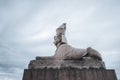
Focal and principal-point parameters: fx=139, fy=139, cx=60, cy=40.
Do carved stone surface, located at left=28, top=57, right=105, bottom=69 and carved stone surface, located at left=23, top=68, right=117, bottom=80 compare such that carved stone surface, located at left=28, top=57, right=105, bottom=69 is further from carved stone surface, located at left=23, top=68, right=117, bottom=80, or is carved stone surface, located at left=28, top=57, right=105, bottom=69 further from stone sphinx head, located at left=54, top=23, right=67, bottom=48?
stone sphinx head, located at left=54, top=23, right=67, bottom=48

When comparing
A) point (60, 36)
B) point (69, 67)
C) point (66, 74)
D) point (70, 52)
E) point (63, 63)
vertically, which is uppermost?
point (60, 36)

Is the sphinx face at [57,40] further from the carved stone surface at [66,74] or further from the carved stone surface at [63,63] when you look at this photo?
the carved stone surface at [66,74]

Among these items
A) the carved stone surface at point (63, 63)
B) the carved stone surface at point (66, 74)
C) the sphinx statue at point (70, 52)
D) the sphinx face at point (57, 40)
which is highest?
the sphinx face at point (57, 40)

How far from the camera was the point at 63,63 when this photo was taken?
5.12 metres

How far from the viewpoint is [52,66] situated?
5102 mm

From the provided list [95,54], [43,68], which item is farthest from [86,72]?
[43,68]

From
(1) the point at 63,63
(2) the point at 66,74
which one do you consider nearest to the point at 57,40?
(1) the point at 63,63

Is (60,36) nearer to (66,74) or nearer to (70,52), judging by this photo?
(70,52)

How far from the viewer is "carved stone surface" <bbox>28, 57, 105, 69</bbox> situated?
511 centimetres

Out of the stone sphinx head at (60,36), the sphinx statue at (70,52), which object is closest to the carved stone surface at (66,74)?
the sphinx statue at (70,52)

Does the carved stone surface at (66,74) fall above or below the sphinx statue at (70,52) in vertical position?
below

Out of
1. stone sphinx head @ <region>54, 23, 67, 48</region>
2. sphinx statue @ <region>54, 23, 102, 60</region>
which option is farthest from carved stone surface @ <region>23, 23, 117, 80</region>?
stone sphinx head @ <region>54, 23, 67, 48</region>

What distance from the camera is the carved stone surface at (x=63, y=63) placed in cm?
511

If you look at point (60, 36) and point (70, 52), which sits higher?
point (60, 36)
